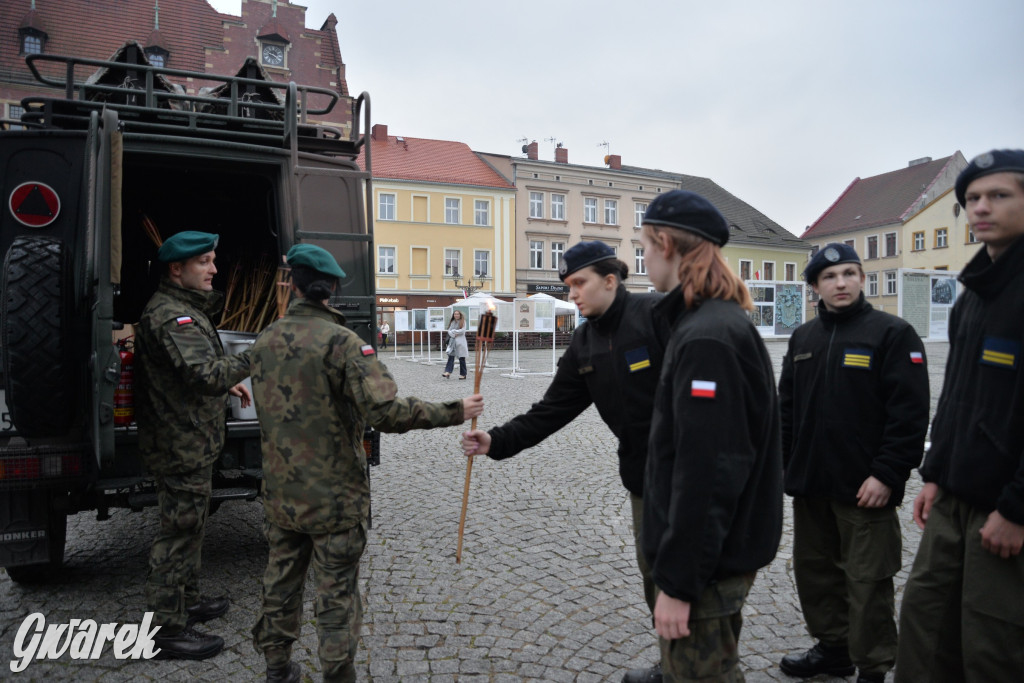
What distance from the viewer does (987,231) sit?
2.24 meters

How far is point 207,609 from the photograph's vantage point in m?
3.70

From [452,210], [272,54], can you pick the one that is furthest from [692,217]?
[452,210]

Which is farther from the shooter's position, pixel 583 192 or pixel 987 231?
pixel 583 192

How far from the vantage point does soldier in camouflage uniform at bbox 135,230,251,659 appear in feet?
11.1

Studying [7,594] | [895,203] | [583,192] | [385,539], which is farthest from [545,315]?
[895,203]

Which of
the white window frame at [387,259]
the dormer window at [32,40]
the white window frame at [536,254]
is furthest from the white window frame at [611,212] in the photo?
the dormer window at [32,40]

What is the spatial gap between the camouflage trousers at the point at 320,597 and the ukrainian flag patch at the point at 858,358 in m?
2.26

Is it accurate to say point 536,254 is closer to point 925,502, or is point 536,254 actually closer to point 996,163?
point 925,502

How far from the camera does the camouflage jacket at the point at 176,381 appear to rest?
341 centimetres

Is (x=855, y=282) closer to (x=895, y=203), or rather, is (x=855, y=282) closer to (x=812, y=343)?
(x=812, y=343)

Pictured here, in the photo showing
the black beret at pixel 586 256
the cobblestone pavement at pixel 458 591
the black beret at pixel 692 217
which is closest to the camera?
the black beret at pixel 692 217

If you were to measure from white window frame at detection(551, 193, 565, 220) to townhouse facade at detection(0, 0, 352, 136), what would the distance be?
50.5 ft

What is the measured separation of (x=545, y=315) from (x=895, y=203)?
43.2 meters

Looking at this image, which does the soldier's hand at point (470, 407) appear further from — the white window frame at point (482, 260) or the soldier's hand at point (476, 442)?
the white window frame at point (482, 260)
